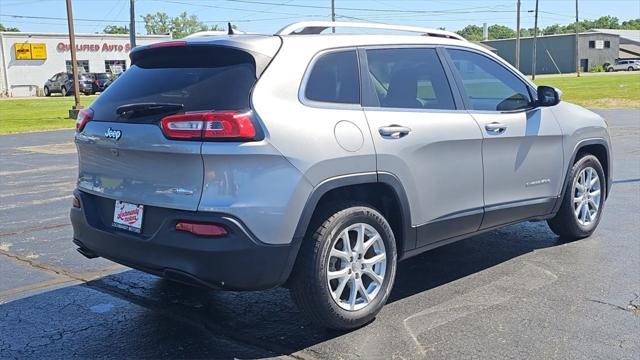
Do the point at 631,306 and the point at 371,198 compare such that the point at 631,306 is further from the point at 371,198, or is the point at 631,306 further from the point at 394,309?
the point at 371,198

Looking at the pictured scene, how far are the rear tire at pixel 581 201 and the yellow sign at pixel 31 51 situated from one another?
180 ft

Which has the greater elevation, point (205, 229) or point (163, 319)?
point (205, 229)

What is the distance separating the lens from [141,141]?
386 centimetres

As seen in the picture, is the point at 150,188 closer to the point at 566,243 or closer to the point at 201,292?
the point at 201,292

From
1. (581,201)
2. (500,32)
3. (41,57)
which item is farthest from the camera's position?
(500,32)

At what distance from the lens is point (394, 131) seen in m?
4.30

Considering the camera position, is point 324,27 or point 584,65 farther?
point 584,65

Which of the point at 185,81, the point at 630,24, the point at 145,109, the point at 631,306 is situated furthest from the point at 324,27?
the point at 630,24

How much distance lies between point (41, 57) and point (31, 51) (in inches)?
37.0

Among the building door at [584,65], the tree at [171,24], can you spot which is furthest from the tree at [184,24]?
the building door at [584,65]

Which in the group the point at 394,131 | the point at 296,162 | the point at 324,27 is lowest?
the point at 296,162

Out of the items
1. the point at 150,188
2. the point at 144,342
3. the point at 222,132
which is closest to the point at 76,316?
the point at 144,342

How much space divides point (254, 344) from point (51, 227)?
13.4ft

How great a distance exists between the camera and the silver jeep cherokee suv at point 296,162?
3637 millimetres
